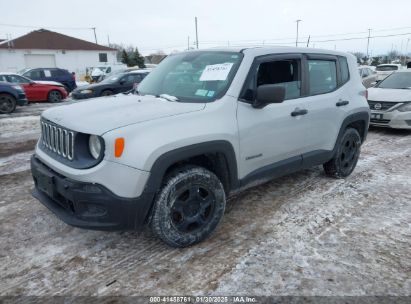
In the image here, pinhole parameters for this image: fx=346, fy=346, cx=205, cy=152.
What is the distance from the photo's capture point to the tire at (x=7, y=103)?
11.6 metres

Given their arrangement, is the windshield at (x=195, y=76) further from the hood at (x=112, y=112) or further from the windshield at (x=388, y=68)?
the windshield at (x=388, y=68)

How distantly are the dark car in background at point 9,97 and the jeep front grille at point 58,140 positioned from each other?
9.75 m

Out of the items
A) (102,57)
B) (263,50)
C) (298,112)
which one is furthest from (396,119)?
(102,57)

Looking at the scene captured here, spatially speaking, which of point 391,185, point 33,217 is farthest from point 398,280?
point 33,217

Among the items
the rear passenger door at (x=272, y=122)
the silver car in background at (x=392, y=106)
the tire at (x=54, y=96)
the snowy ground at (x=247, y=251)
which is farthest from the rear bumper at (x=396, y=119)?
the tire at (x=54, y=96)

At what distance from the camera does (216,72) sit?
139 inches

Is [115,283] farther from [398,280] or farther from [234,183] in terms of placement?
[398,280]

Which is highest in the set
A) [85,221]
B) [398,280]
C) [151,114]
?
[151,114]

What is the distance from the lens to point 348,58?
16.0 feet

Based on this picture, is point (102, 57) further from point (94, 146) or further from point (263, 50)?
point (94, 146)

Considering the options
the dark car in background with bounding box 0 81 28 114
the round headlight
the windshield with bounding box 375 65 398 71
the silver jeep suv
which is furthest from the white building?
the round headlight

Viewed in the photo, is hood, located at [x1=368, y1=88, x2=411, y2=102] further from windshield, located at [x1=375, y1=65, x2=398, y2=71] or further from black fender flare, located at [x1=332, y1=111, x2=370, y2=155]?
windshield, located at [x1=375, y1=65, x2=398, y2=71]

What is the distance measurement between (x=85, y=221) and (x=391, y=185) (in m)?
4.05

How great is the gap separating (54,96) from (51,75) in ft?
11.5
